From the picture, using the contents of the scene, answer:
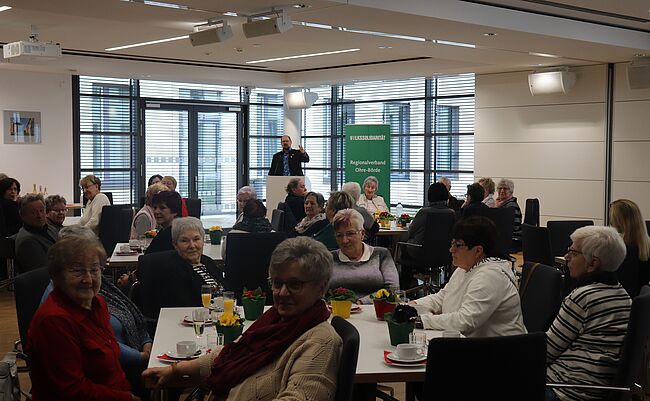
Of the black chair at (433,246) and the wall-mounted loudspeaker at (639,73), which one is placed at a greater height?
the wall-mounted loudspeaker at (639,73)

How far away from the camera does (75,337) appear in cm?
306

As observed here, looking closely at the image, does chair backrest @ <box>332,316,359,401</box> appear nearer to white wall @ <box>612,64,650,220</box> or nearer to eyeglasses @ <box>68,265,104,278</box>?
eyeglasses @ <box>68,265,104,278</box>

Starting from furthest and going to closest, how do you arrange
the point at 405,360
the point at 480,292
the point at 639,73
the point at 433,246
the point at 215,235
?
the point at 639,73
the point at 433,246
the point at 215,235
the point at 480,292
the point at 405,360

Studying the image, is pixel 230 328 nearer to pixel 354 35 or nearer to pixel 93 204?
pixel 93 204

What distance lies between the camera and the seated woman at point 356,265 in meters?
4.83

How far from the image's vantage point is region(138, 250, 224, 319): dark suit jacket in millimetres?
4551

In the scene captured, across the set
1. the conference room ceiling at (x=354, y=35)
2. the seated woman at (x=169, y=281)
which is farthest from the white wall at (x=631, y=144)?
the seated woman at (x=169, y=281)

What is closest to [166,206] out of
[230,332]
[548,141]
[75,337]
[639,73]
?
[230,332]

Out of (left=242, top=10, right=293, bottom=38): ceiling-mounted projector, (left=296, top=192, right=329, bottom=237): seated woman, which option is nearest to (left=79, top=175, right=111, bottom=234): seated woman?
(left=296, top=192, right=329, bottom=237): seated woman

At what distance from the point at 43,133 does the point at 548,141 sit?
7985mm

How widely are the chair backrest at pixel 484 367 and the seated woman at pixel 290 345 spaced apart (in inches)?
13.4

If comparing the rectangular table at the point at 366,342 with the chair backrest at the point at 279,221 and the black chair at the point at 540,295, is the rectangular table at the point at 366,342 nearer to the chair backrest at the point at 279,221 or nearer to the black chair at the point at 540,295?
the black chair at the point at 540,295

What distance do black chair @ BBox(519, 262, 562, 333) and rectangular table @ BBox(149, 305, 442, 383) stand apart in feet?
2.35

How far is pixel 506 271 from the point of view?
391 centimetres
